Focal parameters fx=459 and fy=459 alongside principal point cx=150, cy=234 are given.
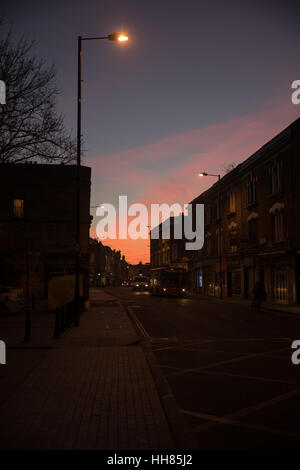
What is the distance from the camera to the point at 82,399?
24.0 ft

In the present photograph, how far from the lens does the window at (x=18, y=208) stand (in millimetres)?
38156

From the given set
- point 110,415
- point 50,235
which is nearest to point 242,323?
point 110,415

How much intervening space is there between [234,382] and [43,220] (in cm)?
3165

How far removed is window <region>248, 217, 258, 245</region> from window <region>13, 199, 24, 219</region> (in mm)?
19177

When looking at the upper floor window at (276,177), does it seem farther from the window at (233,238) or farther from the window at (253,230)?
the window at (233,238)

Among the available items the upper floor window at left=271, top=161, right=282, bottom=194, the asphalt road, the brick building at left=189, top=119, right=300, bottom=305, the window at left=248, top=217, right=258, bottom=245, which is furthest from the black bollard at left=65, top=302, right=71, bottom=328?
the window at left=248, top=217, right=258, bottom=245

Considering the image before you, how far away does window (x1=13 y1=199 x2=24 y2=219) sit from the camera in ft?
125

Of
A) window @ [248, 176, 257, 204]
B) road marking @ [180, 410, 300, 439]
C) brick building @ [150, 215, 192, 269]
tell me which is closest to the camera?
road marking @ [180, 410, 300, 439]

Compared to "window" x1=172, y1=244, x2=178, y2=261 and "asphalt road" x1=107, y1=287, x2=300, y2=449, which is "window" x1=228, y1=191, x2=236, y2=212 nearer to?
"asphalt road" x1=107, y1=287, x2=300, y2=449

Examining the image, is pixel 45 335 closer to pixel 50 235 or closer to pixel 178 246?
pixel 50 235

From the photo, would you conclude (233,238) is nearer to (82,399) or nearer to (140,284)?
(82,399)

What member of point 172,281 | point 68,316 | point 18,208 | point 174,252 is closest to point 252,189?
point 172,281

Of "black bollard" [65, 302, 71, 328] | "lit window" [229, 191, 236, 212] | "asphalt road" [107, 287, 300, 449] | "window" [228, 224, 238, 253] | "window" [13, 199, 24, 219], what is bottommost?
"asphalt road" [107, 287, 300, 449]

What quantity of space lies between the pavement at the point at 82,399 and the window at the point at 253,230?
26.2m
